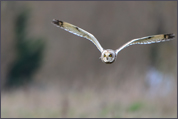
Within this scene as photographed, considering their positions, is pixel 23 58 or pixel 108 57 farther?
pixel 23 58

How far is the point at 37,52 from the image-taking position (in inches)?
426

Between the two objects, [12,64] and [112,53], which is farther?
[12,64]

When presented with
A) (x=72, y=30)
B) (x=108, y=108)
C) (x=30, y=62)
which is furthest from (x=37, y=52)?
(x=72, y=30)

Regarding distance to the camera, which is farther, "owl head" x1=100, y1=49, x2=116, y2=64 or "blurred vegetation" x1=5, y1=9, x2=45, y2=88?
"blurred vegetation" x1=5, y1=9, x2=45, y2=88

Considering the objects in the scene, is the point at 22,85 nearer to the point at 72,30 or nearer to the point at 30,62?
the point at 30,62

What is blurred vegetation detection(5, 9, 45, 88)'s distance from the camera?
35.3ft

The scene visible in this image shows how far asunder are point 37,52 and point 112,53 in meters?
6.01

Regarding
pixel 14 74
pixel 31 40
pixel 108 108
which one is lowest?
pixel 108 108

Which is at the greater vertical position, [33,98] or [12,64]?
[12,64]

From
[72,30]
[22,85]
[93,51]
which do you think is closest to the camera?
[72,30]

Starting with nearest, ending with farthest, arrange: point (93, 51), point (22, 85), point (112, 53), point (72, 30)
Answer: point (112, 53)
point (72, 30)
point (93, 51)
point (22, 85)

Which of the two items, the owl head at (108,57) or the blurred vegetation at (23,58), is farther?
the blurred vegetation at (23,58)

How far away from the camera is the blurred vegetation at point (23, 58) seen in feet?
35.3

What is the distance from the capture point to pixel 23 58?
10.8 m
